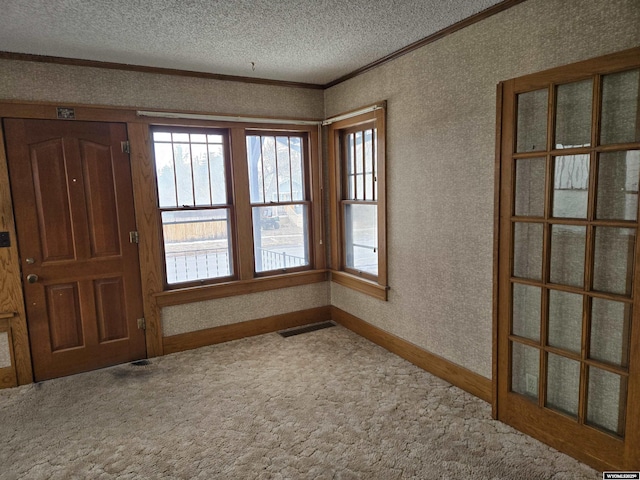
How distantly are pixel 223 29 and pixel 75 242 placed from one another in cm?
209

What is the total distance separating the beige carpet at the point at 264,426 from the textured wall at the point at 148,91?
7.50 feet

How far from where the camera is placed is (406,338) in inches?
137

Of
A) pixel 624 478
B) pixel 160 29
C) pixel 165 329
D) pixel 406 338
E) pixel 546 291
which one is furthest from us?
pixel 165 329

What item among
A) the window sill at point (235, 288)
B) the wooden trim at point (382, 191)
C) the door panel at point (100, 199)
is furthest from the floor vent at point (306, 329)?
the door panel at point (100, 199)

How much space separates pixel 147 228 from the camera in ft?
11.8

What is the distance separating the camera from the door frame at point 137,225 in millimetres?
3117

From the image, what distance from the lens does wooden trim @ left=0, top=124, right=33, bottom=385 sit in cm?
310

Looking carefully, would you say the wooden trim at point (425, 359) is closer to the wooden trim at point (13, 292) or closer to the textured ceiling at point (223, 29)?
the textured ceiling at point (223, 29)

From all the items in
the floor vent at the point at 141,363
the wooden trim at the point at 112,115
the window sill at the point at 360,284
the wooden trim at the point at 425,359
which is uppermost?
the wooden trim at the point at 112,115

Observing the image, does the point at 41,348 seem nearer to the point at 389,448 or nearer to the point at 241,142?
the point at 241,142

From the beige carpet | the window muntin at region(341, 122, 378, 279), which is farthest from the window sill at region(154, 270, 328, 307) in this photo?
the beige carpet

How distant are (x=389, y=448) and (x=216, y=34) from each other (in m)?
2.89

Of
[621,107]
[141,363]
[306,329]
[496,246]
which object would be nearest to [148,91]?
[141,363]

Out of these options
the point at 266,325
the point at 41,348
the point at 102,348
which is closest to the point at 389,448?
the point at 266,325
